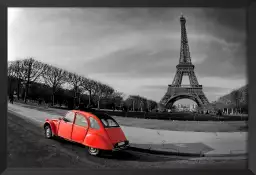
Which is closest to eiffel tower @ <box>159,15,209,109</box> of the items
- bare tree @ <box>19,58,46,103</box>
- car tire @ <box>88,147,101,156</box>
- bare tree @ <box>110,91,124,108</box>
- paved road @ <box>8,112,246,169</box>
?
bare tree @ <box>110,91,124,108</box>

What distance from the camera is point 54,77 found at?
17.6 feet

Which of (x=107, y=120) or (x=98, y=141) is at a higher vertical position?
(x=107, y=120)

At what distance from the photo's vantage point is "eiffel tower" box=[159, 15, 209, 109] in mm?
5133

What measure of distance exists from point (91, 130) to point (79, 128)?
0.97ft

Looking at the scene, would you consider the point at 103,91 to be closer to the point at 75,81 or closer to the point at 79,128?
the point at 75,81

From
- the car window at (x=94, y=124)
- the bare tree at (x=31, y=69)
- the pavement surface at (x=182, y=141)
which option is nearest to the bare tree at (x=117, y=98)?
the pavement surface at (x=182, y=141)

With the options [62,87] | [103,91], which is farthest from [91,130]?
[62,87]

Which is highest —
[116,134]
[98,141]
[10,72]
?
[10,72]

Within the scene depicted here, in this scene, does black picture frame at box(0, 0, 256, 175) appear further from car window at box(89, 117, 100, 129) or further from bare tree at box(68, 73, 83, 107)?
bare tree at box(68, 73, 83, 107)

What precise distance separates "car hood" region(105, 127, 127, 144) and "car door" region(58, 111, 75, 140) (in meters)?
0.85

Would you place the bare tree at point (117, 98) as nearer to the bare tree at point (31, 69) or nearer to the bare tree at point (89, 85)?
the bare tree at point (89, 85)

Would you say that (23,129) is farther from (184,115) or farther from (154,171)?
(184,115)

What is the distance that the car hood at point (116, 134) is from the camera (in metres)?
4.74
